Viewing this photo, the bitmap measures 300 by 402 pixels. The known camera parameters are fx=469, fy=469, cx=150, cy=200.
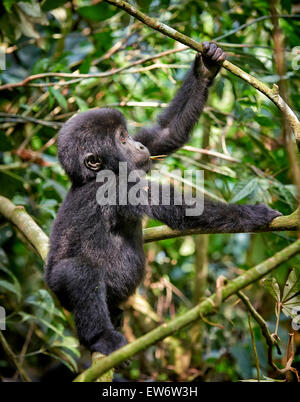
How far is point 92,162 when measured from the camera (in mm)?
3697

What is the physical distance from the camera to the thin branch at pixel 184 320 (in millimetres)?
1610

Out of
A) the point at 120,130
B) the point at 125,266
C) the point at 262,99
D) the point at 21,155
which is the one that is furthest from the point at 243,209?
the point at 21,155

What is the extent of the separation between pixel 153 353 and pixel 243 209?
3521mm

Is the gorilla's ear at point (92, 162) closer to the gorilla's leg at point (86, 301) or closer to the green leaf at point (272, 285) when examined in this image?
the gorilla's leg at point (86, 301)

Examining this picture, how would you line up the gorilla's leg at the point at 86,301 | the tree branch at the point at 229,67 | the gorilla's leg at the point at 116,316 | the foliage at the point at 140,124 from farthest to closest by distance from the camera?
the foliage at the point at 140,124
the gorilla's leg at the point at 116,316
the gorilla's leg at the point at 86,301
the tree branch at the point at 229,67

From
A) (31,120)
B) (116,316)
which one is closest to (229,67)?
(116,316)

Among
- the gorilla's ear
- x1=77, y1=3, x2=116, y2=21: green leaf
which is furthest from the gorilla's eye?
x1=77, y1=3, x2=116, y2=21: green leaf

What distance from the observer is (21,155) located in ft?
17.5

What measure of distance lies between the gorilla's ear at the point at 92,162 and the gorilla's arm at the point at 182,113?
812mm

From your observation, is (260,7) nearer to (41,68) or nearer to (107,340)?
(41,68)

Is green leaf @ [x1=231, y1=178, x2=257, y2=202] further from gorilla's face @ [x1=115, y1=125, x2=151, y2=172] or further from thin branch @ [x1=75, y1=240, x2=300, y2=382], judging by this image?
thin branch @ [x1=75, y1=240, x2=300, y2=382]

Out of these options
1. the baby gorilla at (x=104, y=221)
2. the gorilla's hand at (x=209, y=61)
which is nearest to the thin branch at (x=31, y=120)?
the baby gorilla at (x=104, y=221)

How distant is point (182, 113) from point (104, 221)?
1.31 metres

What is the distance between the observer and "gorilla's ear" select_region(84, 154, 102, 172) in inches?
143
